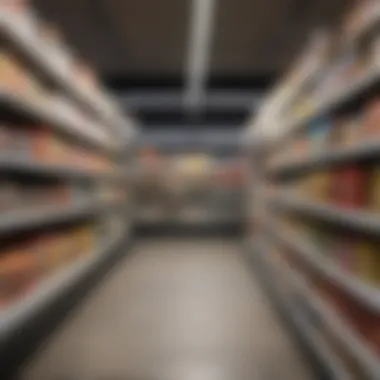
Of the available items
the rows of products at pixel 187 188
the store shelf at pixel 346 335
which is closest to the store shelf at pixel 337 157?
the store shelf at pixel 346 335

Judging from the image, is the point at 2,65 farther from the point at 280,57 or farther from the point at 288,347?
the point at 280,57

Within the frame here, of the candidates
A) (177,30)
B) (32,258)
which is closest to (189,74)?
(177,30)

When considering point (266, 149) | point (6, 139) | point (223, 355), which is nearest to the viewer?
point (6, 139)

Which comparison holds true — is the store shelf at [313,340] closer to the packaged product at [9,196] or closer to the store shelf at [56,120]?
the packaged product at [9,196]

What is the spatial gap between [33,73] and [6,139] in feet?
3.66

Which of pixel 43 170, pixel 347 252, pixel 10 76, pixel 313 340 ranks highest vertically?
pixel 10 76

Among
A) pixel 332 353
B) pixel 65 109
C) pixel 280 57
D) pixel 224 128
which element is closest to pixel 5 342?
pixel 332 353

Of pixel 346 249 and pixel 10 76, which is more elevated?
pixel 10 76

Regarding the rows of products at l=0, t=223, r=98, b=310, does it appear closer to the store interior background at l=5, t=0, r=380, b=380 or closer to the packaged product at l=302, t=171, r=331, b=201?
the store interior background at l=5, t=0, r=380, b=380

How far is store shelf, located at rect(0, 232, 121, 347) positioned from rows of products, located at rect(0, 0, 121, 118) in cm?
115

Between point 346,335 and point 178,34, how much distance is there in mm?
4770

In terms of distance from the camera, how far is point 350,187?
9.46 ft

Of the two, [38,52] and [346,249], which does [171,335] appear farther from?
[38,52]

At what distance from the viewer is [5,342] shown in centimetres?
322
